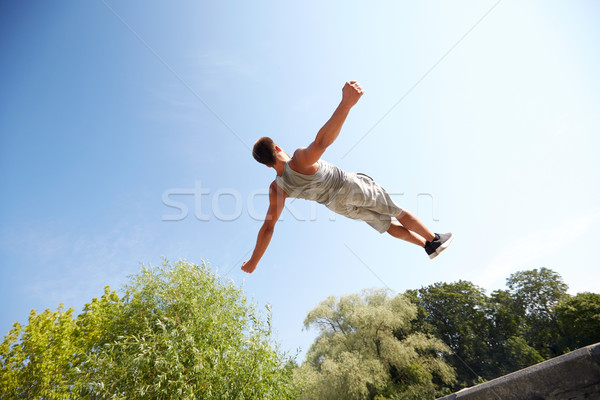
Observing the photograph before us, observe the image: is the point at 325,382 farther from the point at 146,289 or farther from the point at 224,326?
the point at 146,289

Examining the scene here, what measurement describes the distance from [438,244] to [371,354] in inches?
965

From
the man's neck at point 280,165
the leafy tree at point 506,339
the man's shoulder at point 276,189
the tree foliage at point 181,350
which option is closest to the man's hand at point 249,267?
the man's shoulder at point 276,189

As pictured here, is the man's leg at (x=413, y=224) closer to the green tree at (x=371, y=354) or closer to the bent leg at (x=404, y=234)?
the bent leg at (x=404, y=234)

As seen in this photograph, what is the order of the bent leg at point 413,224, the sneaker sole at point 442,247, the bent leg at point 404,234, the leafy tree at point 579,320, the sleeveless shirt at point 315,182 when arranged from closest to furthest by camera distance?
1. the sleeveless shirt at point 315,182
2. the sneaker sole at point 442,247
3. the bent leg at point 413,224
4. the bent leg at point 404,234
5. the leafy tree at point 579,320

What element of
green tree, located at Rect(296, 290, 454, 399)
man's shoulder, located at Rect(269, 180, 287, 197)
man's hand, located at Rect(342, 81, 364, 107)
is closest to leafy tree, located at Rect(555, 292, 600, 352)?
green tree, located at Rect(296, 290, 454, 399)

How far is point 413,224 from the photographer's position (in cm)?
441

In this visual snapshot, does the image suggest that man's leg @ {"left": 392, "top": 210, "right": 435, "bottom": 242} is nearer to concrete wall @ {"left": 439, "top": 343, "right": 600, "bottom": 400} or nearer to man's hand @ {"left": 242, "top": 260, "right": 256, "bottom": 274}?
concrete wall @ {"left": 439, "top": 343, "right": 600, "bottom": 400}

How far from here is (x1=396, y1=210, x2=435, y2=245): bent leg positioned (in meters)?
4.39

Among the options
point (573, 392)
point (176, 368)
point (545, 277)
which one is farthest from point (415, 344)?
point (573, 392)

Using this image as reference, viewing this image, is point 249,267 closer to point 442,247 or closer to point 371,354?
point 442,247

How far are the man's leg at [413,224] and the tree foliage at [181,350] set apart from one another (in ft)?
28.4

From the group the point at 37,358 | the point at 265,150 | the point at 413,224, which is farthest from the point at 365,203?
the point at 37,358

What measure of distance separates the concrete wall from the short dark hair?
4.10 metres

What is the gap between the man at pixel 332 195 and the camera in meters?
3.96
